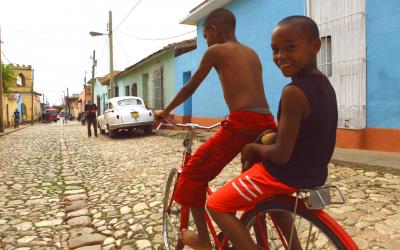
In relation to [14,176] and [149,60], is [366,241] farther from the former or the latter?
[149,60]

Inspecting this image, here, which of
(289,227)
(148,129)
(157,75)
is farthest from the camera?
(157,75)

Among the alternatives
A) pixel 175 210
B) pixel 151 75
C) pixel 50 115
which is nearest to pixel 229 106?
pixel 175 210

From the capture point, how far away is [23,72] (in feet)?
179

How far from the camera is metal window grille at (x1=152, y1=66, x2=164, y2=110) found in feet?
59.2

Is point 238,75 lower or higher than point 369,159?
higher

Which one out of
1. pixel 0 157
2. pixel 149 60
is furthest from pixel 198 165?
pixel 149 60

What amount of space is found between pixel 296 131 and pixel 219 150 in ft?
2.16

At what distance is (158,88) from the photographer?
60.7 feet

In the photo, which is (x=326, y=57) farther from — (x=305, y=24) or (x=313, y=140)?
(x=313, y=140)

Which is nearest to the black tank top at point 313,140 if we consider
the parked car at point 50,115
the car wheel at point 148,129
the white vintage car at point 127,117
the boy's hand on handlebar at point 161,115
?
the boy's hand on handlebar at point 161,115

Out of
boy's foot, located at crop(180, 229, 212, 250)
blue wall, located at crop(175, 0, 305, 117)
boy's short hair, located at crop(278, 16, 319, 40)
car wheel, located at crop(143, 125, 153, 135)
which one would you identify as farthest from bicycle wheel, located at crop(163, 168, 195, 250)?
car wheel, located at crop(143, 125, 153, 135)

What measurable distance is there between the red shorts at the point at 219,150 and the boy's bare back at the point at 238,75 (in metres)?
0.07

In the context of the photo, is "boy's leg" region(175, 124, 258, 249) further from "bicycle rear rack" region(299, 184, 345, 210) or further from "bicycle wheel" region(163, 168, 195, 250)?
"bicycle rear rack" region(299, 184, 345, 210)

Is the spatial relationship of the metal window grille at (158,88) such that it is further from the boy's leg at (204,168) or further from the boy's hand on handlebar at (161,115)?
the boy's leg at (204,168)
